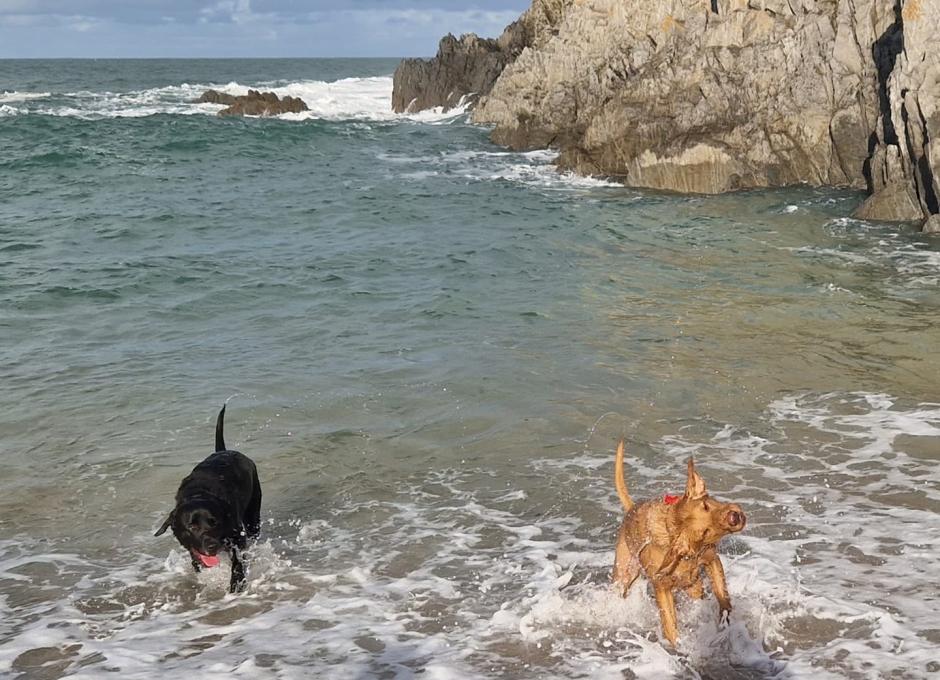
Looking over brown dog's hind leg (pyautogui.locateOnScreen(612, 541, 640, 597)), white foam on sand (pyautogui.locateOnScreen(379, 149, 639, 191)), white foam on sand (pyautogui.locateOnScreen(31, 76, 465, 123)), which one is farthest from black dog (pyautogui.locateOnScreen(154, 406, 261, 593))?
white foam on sand (pyautogui.locateOnScreen(31, 76, 465, 123))

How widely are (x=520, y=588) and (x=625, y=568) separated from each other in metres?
1.07

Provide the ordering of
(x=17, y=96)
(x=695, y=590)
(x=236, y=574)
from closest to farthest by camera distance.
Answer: (x=695, y=590)
(x=236, y=574)
(x=17, y=96)

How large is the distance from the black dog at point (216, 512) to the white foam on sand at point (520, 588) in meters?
0.31

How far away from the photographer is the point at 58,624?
6074 mm

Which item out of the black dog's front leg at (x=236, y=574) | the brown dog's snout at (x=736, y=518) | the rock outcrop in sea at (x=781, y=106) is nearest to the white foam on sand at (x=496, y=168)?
the rock outcrop in sea at (x=781, y=106)

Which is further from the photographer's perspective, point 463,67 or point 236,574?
point 463,67

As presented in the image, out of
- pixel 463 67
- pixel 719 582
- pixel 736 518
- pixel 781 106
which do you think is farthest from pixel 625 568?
pixel 463 67

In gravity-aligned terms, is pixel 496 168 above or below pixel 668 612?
above

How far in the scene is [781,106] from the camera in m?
25.6

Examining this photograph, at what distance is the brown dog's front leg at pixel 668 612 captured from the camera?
5105 mm

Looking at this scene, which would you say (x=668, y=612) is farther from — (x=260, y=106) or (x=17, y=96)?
(x=17, y=96)

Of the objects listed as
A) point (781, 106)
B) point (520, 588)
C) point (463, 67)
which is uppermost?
point (463, 67)

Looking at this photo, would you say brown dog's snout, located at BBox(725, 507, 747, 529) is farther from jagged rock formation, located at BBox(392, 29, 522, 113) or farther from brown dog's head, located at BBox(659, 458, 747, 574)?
jagged rock formation, located at BBox(392, 29, 522, 113)

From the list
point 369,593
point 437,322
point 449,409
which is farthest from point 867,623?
point 437,322
